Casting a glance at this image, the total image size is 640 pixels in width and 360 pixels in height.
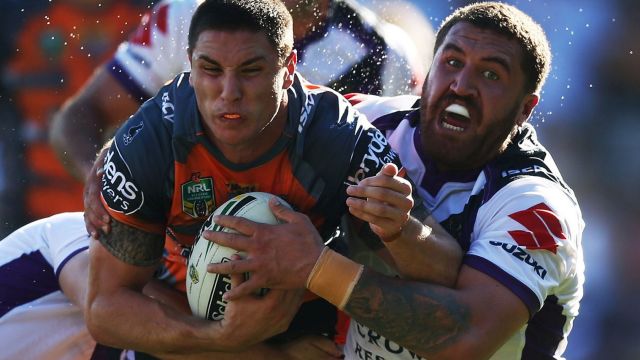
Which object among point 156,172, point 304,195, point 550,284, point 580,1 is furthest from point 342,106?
point 580,1

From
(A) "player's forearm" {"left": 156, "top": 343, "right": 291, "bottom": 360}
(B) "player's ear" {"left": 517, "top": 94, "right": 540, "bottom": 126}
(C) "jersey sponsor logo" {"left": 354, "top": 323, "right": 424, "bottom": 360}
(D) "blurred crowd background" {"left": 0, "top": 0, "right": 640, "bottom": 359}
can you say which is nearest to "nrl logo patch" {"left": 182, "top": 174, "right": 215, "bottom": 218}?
(A) "player's forearm" {"left": 156, "top": 343, "right": 291, "bottom": 360}

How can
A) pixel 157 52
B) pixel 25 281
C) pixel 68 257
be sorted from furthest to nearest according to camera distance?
pixel 157 52, pixel 25 281, pixel 68 257

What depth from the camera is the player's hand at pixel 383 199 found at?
2545 mm

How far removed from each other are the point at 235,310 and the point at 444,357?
633mm

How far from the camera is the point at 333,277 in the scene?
2748 millimetres

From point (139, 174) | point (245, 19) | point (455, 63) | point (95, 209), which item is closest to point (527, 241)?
point (455, 63)

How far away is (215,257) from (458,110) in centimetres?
98

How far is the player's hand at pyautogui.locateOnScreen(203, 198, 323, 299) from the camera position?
8.97ft

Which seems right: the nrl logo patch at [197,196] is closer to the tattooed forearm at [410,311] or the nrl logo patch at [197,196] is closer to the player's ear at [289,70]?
the player's ear at [289,70]

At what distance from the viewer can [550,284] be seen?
9.51ft

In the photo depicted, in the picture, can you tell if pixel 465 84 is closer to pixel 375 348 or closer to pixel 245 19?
pixel 245 19

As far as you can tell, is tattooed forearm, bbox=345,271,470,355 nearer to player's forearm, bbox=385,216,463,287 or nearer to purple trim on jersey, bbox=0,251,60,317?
player's forearm, bbox=385,216,463,287

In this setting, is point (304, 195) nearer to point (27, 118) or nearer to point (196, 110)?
point (196, 110)

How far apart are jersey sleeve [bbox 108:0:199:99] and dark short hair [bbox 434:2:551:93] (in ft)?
4.88
